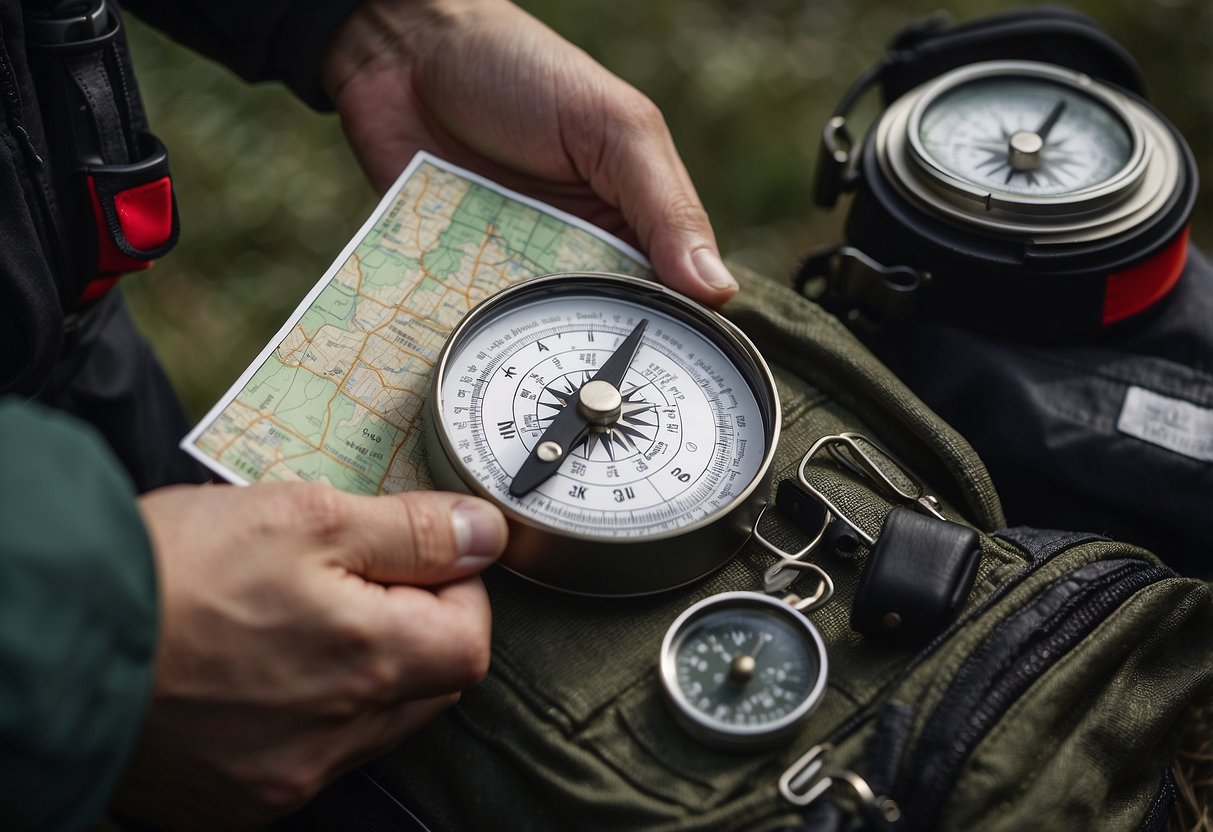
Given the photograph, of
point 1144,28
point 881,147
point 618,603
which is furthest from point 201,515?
point 1144,28

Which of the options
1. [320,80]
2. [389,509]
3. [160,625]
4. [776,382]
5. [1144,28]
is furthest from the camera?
[1144,28]

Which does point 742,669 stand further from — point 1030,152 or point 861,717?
point 1030,152

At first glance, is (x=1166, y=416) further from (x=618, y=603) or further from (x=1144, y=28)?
(x=1144, y=28)

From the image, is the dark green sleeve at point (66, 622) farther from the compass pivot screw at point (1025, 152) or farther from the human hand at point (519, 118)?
the compass pivot screw at point (1025, 152)

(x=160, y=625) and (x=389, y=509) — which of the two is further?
(x=389, y=509)

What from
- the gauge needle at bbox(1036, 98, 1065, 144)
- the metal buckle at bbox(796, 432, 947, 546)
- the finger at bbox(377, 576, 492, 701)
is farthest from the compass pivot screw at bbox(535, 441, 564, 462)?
the gauge needle at bbox(1036, 98, 1065, 144)

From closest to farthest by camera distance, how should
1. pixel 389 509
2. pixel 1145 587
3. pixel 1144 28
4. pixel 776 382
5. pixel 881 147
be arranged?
pixel 389 509 → pixel 1145 587 → pixel 776 382 → pixel 881 147 → pixel 1144 28

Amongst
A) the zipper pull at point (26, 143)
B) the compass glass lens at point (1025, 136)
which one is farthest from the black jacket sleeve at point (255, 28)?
the compass glass lens at point (1025, 136)
